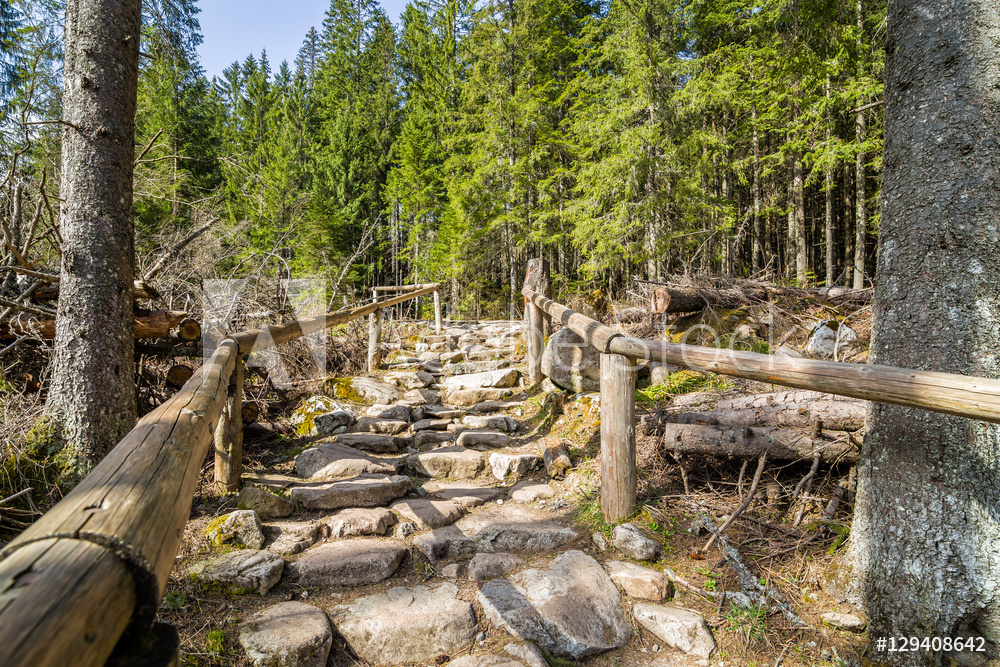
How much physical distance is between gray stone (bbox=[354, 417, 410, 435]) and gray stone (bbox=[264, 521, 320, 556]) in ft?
6.44

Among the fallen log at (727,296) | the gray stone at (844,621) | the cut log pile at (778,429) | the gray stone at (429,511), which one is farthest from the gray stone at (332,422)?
the gray stone at (844,621)

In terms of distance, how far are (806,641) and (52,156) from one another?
8.21 meters

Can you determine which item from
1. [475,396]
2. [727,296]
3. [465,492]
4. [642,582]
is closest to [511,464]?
[465,492]

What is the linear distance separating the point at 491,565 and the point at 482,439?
2.04 metres

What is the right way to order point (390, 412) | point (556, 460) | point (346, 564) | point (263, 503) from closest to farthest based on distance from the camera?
point (346, 564), point (263, 503), point (556, 460), point (390, 412)

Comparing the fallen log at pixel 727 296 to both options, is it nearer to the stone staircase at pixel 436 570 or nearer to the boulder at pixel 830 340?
the boulder at pixel 830 340

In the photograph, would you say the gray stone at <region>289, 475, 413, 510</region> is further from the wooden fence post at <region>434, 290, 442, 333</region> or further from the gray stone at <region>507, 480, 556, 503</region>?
the wooden fence post at <region>434, 290, 442, 333</region>

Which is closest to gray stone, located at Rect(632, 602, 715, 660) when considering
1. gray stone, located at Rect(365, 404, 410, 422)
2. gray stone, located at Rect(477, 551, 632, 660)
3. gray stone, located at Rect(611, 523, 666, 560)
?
gray stone, located at Rect(477, 551, 632, 660)

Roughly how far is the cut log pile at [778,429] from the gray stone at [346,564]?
6.85 feet

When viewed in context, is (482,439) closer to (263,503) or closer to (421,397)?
(421,397)

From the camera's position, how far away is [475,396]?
6.10m

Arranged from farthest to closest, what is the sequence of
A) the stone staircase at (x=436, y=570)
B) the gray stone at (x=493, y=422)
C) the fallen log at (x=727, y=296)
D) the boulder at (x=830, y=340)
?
1. the fallen log at (x=727, y=296)
2. the gray stone at (x=493, y=422)
3. the boulder at (x=830, y=340)
4. the stone staircase at (x=436, y=570)

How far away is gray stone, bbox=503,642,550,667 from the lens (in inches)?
78.7

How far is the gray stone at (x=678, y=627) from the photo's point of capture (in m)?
2.14
